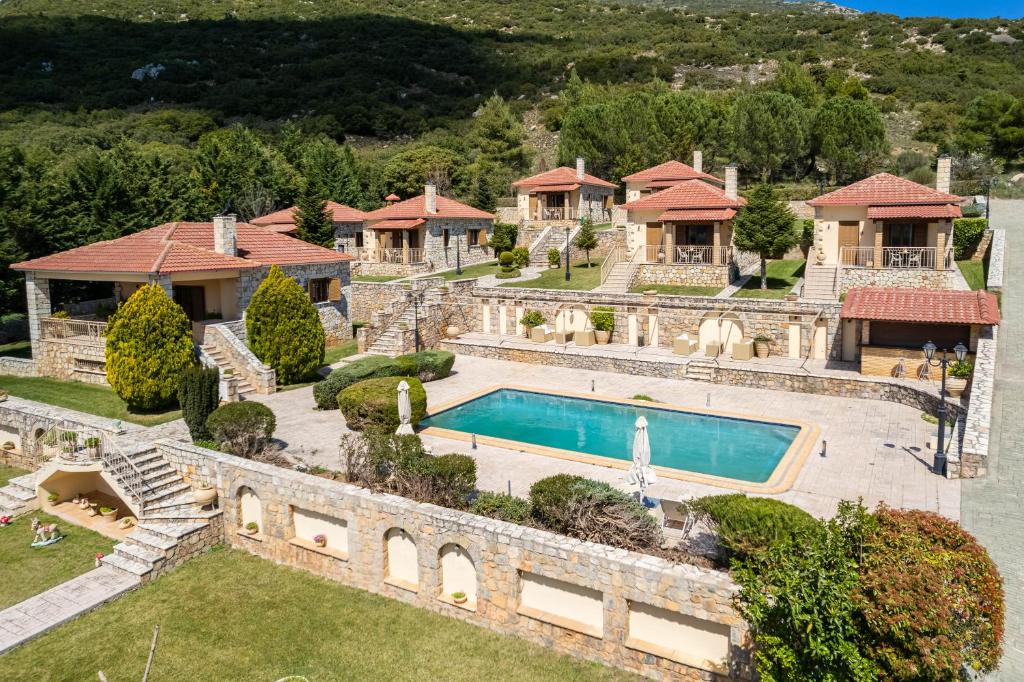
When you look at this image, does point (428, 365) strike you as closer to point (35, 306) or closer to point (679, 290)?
point (679, 290)

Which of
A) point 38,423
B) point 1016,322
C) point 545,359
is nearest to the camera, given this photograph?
point 38,423

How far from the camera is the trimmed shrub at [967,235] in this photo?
1280 inches

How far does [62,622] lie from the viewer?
11898 mm

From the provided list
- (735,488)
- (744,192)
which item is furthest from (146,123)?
(735,488)

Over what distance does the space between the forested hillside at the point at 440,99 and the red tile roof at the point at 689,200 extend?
16385mm

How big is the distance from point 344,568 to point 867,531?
30.2ft

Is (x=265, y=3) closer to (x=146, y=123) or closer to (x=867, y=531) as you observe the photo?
(x=146, y=123)

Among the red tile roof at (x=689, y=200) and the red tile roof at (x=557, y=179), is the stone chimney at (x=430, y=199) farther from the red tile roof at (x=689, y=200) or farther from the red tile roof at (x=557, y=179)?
the red tile roof at (x=689, y=200)

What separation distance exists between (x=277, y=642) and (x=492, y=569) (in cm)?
374

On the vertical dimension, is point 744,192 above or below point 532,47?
below

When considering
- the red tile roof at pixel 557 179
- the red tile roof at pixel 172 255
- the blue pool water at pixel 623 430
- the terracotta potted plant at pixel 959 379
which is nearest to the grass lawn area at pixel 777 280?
the terracotta potted plant at pixel 959 379

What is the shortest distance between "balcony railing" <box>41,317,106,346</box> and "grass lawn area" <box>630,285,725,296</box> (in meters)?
23.3

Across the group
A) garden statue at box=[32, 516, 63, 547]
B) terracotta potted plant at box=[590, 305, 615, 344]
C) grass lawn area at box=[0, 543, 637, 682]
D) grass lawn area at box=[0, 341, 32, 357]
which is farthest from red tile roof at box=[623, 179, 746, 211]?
grass lawn area at box=[0, 341, 32, 357]

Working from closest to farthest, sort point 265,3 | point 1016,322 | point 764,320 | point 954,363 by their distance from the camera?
point 954,363 < point 1016,322 < point 764,320 < point 265,3
